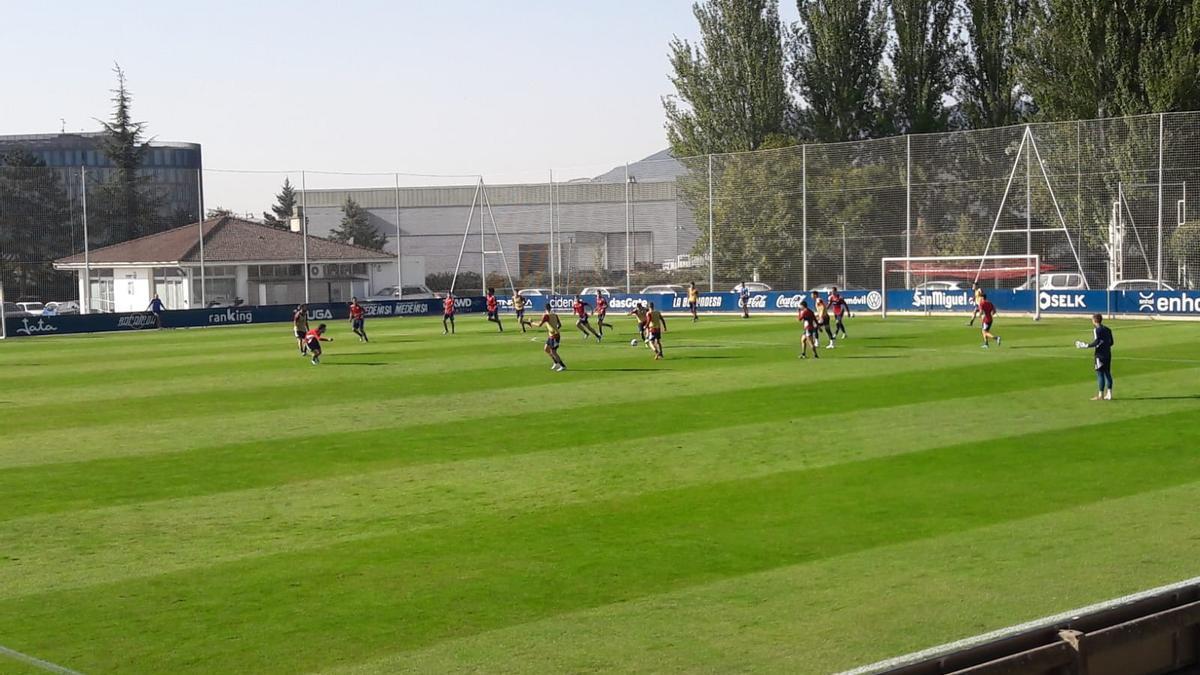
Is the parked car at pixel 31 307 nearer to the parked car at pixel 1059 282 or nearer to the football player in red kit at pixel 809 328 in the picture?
the football player in red kit at pixel 809 328

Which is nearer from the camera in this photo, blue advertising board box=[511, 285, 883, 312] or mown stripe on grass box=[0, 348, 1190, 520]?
mown stripe on grass box=[0, 348, 1190, 520]

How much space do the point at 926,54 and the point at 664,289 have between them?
816 inches

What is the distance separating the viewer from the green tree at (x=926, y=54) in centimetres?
7319

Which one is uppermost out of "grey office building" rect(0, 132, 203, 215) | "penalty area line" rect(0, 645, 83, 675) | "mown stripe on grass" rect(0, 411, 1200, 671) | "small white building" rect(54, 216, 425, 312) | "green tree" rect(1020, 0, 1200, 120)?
"grey office building" rect(0, 132, 203, 215)

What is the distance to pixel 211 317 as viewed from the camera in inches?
2478

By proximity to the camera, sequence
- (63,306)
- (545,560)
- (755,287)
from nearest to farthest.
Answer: (545,560) → (755,287) → (63,306)

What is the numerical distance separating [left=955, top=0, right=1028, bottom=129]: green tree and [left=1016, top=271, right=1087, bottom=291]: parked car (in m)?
19.2

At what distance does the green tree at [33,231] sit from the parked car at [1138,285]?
4907 cm

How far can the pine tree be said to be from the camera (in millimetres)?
74062

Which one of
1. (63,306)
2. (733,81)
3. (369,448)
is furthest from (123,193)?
(369,448)

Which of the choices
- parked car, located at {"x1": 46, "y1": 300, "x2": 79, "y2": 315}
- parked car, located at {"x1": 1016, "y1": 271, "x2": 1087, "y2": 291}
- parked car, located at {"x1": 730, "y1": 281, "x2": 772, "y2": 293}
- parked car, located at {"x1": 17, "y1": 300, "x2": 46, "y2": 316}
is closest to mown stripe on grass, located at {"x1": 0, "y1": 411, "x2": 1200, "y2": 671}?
parked car, located at {"x1": 1016, "y1": 271, "x2": 1087, "y2": 291}

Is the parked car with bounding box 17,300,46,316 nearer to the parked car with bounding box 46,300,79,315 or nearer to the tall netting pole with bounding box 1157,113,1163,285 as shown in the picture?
the parked car with bounding box 46,300,79,315

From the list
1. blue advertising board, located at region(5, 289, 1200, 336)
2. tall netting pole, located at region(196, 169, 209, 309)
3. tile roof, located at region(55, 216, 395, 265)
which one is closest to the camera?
blue advertising board, located at region(5, 289, 1200, 336)

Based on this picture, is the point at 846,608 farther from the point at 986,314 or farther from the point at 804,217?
the point at 804,217
